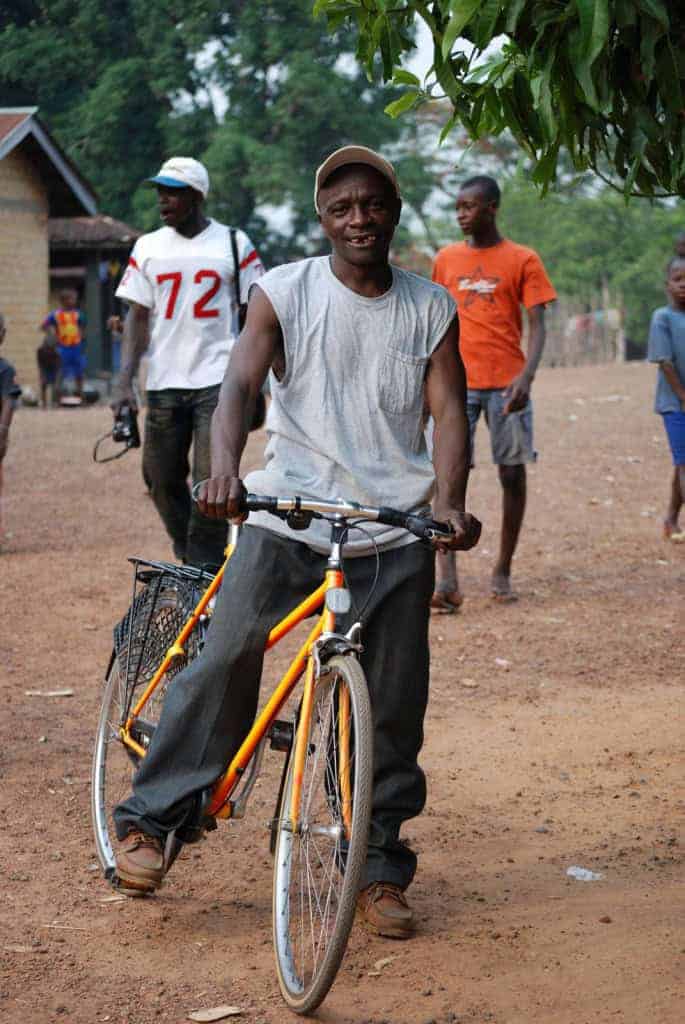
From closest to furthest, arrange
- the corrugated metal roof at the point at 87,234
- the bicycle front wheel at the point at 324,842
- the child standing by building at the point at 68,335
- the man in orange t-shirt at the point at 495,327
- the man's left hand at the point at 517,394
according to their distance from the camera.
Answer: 1. the bicycle front wheel at the point at 324,842
2. the man's left hand at the point at 517,394
3. the man in orange t-shirt at the point at 495,327
4. the child standing by building at the point at 68,335
5. the corrugated metal roof at the point at 87,234

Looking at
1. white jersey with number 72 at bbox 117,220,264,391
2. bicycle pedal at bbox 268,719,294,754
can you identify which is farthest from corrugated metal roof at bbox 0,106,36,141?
bicycle pedal at bbox 268,719,294,754

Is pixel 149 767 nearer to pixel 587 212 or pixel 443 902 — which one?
pixel 443 902

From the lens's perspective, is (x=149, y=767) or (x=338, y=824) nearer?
(x=338, y=824)

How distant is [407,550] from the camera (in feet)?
13.8

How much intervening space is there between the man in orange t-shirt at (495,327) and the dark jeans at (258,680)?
4092mm

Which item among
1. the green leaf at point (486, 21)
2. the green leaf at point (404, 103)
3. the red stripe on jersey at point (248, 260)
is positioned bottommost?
the red stripe on jersey at point (248, 260)

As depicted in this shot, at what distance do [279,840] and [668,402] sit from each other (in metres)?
5.93

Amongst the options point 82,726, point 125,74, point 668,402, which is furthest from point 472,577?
point 125,74

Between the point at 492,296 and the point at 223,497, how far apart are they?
481cm

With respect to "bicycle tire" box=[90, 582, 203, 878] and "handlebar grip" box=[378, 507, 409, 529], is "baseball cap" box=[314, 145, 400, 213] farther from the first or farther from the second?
"bicycle tire" box=[90, 582, 203, 878]

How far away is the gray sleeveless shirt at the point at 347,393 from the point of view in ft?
13.6

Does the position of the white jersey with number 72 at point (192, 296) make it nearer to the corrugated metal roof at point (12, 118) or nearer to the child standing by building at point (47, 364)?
the corrugated metal roof at point (12, 118)

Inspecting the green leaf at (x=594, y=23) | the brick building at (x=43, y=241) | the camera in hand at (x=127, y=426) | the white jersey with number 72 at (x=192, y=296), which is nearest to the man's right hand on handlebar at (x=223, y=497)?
the green leaf at (x=594, y=23)

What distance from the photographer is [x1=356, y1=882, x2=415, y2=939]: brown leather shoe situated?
13.8 ft
